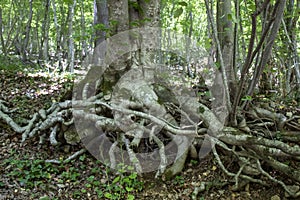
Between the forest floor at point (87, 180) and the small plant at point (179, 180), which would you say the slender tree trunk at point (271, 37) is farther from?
the small plant at point (179, 180)

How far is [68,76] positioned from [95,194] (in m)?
5.62

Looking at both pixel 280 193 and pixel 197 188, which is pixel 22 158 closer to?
pixel 197 188

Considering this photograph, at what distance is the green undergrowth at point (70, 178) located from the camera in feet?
12.1

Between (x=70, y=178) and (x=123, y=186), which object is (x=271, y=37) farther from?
(x=70, y=178)

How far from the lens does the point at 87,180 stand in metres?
3.96

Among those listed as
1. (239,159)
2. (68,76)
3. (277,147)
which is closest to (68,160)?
(239,159)

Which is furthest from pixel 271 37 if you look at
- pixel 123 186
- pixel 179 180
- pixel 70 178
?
pixel 70 178

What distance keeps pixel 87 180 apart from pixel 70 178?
24 cm

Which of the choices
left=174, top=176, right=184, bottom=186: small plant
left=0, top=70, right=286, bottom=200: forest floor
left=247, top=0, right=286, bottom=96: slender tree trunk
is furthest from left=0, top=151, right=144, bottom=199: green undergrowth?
left=247, top=0, right=286, bottom=96: slender tree trunk

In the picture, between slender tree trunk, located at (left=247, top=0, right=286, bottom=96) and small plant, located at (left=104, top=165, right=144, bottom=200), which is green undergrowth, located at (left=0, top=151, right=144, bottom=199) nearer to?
small plant, located at (left=104, top=165, right=144, bottom=200)

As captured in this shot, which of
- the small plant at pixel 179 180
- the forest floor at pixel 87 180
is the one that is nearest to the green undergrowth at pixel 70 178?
the forest floor at pixel 87 180

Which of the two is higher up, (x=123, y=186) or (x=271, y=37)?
(x=271, y=37)

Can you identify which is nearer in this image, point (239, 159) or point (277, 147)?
point (277, 147)

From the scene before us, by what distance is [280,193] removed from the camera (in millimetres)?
3418
